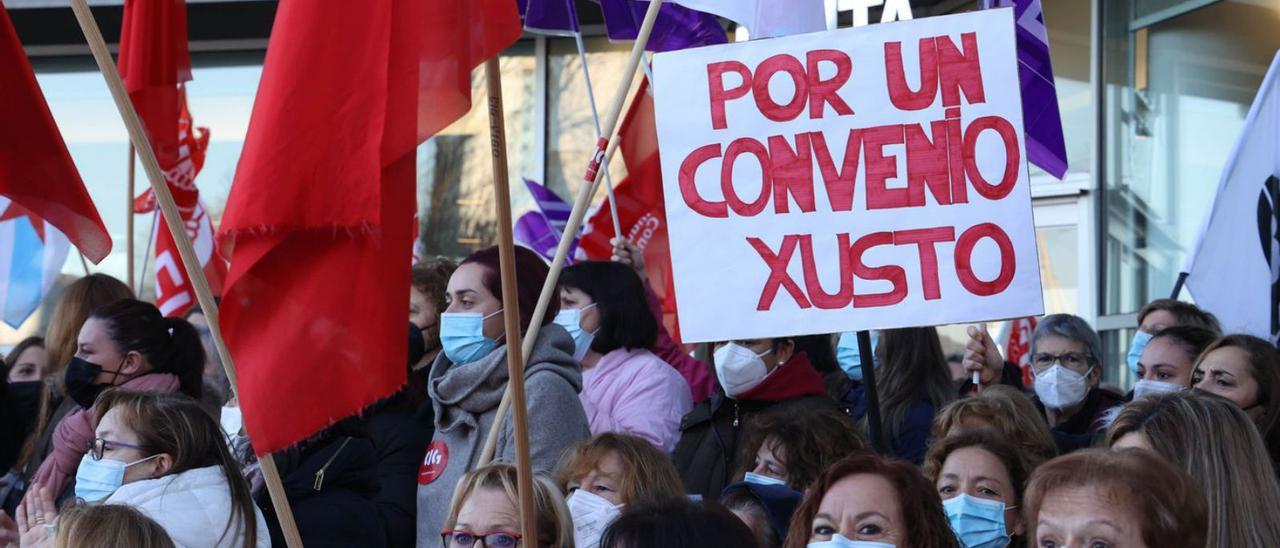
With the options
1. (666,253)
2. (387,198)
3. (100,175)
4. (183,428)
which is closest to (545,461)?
(183,428)

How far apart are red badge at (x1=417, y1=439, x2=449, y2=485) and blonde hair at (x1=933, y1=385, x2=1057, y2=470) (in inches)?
59.5

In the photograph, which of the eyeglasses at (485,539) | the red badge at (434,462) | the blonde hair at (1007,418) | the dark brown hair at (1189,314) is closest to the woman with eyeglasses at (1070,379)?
the dark brown hair at (1189,314)

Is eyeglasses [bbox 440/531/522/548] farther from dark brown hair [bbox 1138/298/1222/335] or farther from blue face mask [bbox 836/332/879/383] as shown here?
blue face mask [bbox 836/332/879/383]

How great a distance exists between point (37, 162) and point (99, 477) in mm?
913

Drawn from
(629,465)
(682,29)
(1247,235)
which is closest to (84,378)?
(629,465)

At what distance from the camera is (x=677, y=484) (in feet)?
16.6

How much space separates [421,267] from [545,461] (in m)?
1.23

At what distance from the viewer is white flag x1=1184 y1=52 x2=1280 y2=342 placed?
670cm

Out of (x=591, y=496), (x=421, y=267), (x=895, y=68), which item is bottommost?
(x=591, y=496)

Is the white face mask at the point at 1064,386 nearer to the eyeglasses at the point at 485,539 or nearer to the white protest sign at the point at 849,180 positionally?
the white protest sign at the point at 849,180

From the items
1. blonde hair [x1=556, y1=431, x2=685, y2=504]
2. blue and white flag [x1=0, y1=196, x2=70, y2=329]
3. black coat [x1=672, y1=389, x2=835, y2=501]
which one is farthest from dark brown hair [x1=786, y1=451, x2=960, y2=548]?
blue and white flag [x1=0, y1=196, x2=70, y2=329]

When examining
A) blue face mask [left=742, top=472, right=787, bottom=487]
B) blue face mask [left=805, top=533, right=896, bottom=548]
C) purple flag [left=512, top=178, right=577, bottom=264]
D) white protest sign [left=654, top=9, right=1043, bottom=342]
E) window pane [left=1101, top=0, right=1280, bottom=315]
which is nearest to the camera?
blue face mask [left=805, top=533, right=896, bottom=548]

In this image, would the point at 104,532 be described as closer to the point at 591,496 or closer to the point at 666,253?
the point at 591,496

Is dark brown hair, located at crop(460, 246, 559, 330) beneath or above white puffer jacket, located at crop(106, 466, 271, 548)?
above
